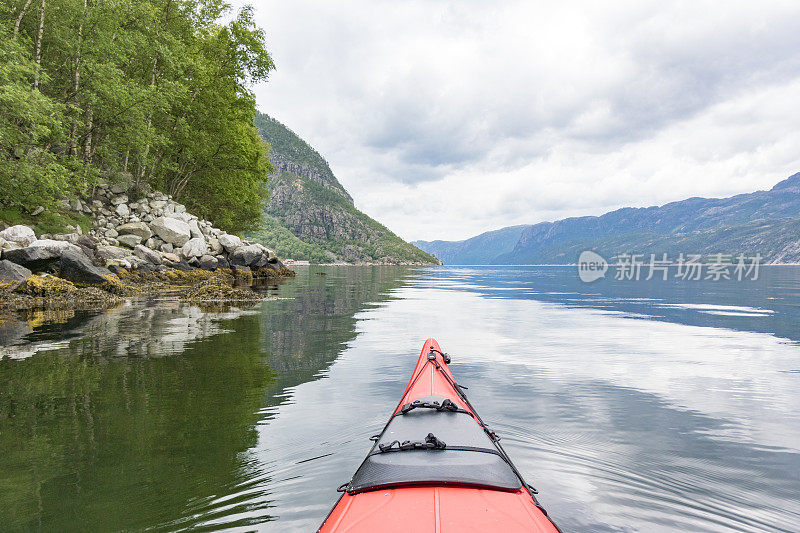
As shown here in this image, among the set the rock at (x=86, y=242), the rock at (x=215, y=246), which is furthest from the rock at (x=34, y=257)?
the rock at (x=215, y=246)

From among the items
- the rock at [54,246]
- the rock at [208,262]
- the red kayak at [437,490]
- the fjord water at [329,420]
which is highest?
the rock at [54,246]

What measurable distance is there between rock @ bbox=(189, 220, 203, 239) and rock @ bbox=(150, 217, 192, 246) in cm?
84

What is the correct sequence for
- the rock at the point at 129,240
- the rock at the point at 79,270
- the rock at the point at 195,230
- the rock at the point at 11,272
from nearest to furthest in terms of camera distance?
1. the rock at the point at 11,272
2. the rock at the point at 79,270
3. the rock at the point at 129,240
4. the rock at the point at 195,230

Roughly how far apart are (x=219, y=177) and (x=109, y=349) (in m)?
27.4

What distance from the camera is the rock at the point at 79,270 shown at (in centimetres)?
1753

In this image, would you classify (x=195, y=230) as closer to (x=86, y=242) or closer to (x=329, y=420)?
(x=86, y=242)

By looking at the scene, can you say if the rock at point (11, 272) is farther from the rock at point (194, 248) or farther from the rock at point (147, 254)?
the rock at point (194, 248)

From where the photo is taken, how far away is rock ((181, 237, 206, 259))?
27219 mm

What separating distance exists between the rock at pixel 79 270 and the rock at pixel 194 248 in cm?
823

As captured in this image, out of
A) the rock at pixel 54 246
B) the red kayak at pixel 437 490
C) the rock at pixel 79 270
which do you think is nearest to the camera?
the red kayak at pixel 437 490

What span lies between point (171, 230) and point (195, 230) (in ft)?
7.60

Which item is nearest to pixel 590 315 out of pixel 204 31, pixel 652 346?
pixel 652 346

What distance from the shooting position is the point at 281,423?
609cm

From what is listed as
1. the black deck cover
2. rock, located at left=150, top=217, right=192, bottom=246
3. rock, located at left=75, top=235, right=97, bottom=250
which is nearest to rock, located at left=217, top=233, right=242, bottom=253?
rock, located at left=150, top=217, right=192, bottom=246
